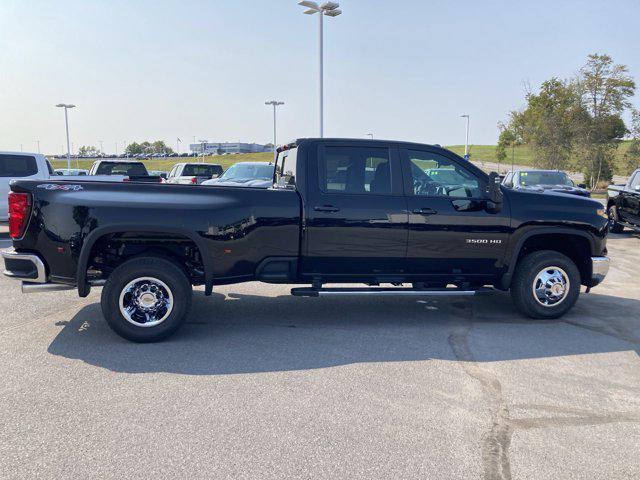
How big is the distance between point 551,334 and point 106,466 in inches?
181

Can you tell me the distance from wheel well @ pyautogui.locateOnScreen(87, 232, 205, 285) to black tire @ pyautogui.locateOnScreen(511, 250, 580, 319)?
3.58 m

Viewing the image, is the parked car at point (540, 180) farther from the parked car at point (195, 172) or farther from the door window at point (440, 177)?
the door window at point (440, 177)

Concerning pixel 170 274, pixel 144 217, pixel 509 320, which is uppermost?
pixel 144 217

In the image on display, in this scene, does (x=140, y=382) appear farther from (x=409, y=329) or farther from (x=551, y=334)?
(x=551, y=334)

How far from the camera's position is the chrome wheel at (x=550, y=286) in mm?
6301

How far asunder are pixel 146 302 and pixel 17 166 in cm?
1014

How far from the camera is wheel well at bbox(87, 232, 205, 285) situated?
5.43 m

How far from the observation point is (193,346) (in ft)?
17.4

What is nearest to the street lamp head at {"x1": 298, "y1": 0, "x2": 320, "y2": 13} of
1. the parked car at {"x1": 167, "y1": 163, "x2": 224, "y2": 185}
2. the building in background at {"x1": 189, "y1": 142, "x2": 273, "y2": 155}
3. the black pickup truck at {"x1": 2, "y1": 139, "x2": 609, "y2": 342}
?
the parked car at {"x1": 167, "y1": 163, "x2": 224, "y2": 185}

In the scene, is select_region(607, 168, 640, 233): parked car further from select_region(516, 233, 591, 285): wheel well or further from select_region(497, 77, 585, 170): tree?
select_region(497, 77, 585, 170): tree

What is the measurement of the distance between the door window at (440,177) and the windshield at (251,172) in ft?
33.2

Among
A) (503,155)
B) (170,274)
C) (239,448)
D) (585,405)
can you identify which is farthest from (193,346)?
(503,155)

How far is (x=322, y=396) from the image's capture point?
4.16 meters

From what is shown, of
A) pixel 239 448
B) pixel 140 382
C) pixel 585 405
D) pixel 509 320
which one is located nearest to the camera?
pixel 239 448
